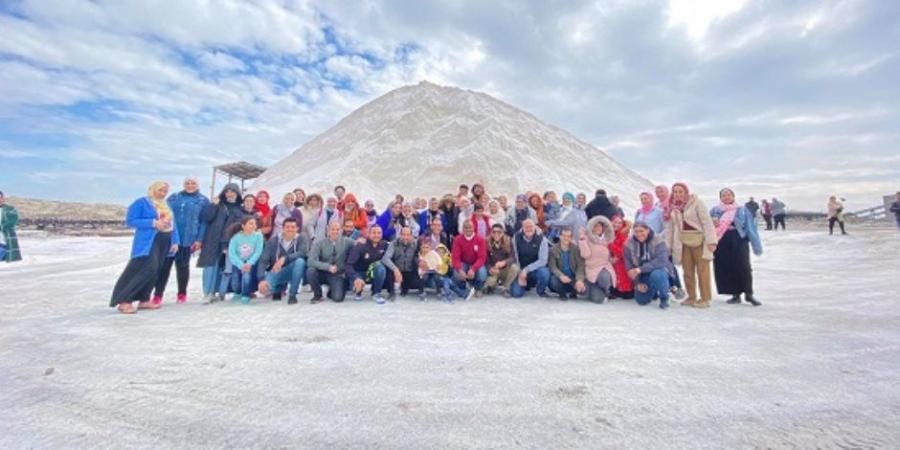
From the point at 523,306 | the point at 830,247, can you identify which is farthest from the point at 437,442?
the point at 830,247

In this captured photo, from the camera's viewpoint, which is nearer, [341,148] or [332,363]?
[332,363]

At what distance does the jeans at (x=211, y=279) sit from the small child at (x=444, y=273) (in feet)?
11.0

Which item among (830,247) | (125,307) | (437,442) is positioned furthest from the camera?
(830,247)

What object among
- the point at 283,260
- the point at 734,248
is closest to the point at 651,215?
the point at 734,248

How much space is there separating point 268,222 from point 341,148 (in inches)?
1078

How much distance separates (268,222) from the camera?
22.5ft

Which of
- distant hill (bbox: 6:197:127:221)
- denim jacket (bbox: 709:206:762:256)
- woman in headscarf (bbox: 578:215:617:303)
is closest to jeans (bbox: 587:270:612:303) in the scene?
woman in headscarf (bbox: 578:215:617:303)

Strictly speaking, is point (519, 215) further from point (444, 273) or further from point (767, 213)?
point (767, 213)

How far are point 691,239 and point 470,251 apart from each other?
3256mm

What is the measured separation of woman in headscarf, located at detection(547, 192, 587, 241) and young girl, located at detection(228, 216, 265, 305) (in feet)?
16.4

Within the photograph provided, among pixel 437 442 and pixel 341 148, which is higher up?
pixel 341 148

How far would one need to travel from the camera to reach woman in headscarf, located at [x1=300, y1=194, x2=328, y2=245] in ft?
23.2

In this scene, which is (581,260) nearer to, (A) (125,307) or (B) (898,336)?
(B) (898,336)

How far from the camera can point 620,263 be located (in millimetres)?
6320
